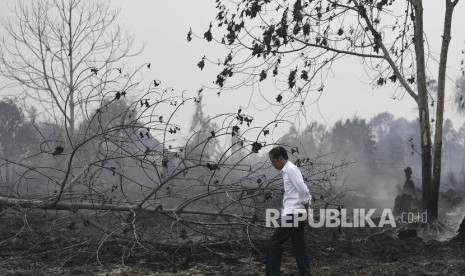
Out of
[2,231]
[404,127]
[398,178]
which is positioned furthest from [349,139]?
[404,127]

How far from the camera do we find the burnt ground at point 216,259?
5719mm

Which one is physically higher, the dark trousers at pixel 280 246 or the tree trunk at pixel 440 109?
the tree trunk at pixel 440 109

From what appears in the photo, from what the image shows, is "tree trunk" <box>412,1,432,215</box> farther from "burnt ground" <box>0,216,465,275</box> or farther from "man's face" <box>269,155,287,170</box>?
"man's face" <box>269,155,287,170</box>

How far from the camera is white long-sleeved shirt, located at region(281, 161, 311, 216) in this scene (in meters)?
4.78

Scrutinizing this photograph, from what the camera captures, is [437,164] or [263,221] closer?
[263,221]

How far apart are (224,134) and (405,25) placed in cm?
633

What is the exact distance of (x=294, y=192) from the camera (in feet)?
15.8

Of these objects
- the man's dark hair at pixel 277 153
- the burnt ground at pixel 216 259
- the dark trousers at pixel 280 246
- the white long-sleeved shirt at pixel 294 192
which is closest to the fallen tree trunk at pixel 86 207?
the burnt ground at pixel 216 259

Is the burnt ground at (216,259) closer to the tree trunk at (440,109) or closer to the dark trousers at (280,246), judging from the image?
the dark trousers at (280,246)

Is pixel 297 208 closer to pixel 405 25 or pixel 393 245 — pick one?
pixel 393 245

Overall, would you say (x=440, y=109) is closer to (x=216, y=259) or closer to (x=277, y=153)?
(x=216, y=259)

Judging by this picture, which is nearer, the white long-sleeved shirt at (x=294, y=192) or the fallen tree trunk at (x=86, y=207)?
the white long-sleeved shirt at (x=294, y=192)

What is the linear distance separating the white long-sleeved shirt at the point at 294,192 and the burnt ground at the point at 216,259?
114 centimetres

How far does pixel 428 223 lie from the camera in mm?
9109
